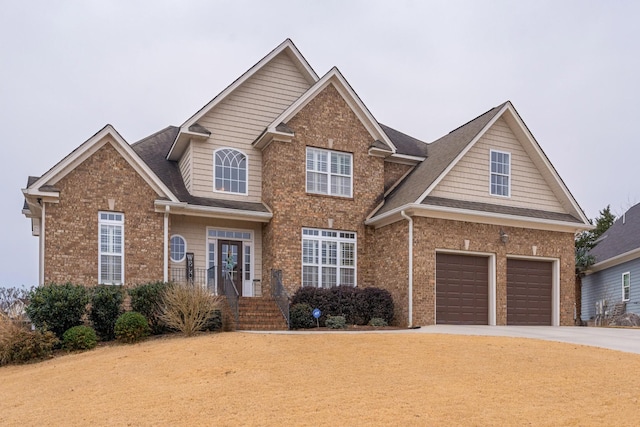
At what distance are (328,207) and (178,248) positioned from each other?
16.7ft

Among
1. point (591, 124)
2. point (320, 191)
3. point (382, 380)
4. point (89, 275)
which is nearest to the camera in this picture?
point (382, 380)

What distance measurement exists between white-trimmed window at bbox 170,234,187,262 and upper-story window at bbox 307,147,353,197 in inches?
176

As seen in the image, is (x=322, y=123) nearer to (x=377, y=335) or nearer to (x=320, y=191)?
(x=320, y=191)

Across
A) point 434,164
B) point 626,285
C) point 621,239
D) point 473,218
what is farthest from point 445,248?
point 621,239

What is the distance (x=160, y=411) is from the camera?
8477 mm

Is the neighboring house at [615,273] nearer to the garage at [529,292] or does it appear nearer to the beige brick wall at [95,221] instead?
the garage at [529,292]

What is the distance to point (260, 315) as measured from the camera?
Result: 684 inches

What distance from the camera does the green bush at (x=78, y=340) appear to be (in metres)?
15.2

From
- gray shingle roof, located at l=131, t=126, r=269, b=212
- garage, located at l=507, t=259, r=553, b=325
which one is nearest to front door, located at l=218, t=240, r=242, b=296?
gray shingle roof, located at l=131, t=126, r=269, b=212

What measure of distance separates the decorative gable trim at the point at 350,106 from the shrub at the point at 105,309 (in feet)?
23.1

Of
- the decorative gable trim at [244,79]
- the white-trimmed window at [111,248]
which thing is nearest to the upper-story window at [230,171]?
the decorative gable trim at [244,79]

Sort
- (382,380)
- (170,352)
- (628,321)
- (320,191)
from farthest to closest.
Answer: (628,321), (320,191), (170,352), (382,380)

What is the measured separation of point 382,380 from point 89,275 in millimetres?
11036

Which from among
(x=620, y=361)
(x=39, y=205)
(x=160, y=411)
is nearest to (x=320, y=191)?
(x=39, y=205)
